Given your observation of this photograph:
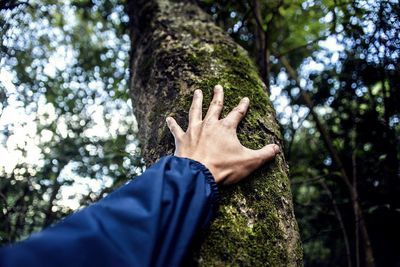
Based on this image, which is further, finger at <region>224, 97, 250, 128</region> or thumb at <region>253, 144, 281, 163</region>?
finger at <region>224, 97, 250, 128</region>

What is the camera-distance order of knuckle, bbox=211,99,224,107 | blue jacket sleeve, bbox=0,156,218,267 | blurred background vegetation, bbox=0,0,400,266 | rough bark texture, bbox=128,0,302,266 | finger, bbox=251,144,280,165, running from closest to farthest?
blue jacket sleeve, bbox=0,156,218,267, rough bark texture, bbox=128,0,302,266, finger, bbox=251,144,280,165, knuckle, bbox=211,99,224,107, blurred background vegetation, bbox=0,0,400,266

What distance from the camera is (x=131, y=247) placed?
114 centimetres

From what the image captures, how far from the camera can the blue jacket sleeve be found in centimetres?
107

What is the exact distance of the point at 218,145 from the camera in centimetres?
163

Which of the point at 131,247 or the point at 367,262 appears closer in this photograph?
the point at 131,247

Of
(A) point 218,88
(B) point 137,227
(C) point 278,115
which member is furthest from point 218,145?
(C) point 278,115

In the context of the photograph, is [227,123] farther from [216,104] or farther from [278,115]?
[278,115]

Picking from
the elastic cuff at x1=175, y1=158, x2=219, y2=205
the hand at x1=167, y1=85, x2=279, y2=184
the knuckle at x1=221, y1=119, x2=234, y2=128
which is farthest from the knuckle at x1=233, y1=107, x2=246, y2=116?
the elastic cuff at x1=175, y1=158, x2=219, y2=205

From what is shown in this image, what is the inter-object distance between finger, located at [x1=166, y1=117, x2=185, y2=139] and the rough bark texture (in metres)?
0.06

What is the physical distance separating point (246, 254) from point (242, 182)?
35cm

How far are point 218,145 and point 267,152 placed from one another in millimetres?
261

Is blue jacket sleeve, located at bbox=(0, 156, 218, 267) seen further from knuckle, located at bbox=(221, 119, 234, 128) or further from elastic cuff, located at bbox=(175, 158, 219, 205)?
knuckle, located at bbox=(221, 119, 234, 128)

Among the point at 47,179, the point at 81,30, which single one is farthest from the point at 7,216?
the point at 81,30

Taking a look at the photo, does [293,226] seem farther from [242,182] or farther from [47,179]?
[47,179]
